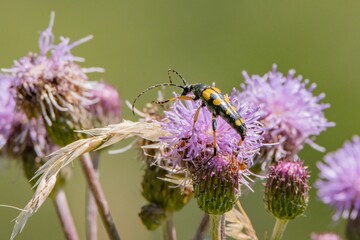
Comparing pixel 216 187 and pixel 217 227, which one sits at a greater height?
pixel 216 187

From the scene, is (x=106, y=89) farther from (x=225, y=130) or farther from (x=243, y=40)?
(x=243, y=40)

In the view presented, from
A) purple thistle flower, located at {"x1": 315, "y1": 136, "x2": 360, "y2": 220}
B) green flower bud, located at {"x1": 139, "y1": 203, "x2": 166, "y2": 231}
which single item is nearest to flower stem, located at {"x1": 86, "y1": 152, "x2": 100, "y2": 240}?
green flower bud, located at {"x1": 139, "y1": 203, "x2": 166, "y2": 231}

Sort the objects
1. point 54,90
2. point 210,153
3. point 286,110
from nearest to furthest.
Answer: point 210,153, point 54,90, point 286,110

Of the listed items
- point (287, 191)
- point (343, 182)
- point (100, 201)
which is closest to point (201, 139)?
point (287, 191)

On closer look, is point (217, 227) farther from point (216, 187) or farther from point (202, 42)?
point (202, 42)

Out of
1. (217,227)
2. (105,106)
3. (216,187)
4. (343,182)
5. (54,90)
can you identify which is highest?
(105,106)

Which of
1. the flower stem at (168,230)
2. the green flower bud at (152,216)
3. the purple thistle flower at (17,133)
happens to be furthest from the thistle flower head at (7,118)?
the flower stem at (168,230)

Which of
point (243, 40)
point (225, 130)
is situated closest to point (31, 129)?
point (225, 130)

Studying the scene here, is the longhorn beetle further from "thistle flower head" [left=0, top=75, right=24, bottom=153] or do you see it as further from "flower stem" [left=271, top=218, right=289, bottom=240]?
"thistle flower head" [left=0, top=75, right=24, bottom=153]

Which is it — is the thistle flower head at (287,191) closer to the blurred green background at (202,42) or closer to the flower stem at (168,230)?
the flower stem at (168,230)
